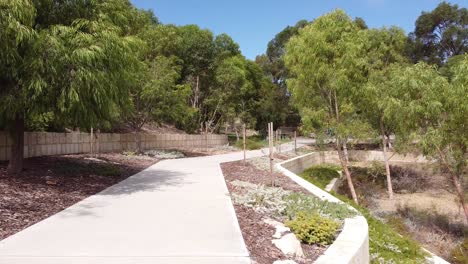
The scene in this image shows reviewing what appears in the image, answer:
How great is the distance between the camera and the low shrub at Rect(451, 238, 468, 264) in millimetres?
10438

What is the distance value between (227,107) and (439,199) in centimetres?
2034

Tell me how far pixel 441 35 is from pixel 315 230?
47.9 m

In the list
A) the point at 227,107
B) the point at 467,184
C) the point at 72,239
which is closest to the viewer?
the point at 72,239

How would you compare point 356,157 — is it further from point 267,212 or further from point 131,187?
point 267,212

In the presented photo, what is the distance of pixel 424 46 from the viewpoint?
47.3 meters

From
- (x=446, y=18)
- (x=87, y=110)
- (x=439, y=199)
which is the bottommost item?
(x=439, y=199)

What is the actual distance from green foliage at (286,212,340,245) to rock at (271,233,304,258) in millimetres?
228

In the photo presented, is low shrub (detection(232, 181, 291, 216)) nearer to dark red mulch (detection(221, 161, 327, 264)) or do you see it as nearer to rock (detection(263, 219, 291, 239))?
dark red mulch (detection(221, 161, 327, 264))

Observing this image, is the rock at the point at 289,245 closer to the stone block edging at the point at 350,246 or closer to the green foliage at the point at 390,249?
the stone block edging at the point at 350,246

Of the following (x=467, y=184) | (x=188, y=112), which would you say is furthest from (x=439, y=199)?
(x=188, y=112)

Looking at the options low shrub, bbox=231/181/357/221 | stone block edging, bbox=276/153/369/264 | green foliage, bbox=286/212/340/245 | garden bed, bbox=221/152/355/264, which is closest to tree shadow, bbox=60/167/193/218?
garden bed, bbox=221/152/355/264

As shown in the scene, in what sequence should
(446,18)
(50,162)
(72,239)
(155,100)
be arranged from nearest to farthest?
1. (72,239)
2. (50,162)
3. (155,100)
4. (446,18)

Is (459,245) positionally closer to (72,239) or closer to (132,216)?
(132,216)

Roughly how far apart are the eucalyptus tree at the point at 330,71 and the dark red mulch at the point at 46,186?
7.91 meters
